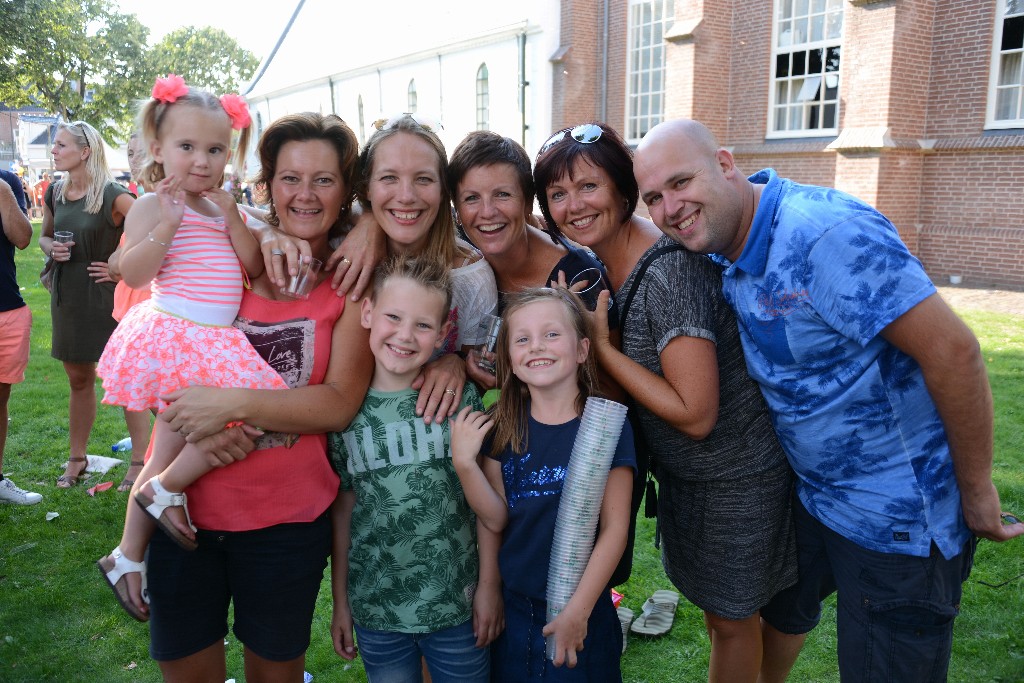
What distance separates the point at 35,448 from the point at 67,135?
2.77m

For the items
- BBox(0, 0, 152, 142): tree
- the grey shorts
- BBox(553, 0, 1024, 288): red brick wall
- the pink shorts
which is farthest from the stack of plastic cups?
BBox(0, 0, 152, 142): tree

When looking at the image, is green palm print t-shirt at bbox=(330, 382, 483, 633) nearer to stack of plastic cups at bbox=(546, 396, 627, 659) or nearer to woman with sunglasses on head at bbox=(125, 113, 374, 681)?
woman with sunglasses on head at bbox=(125, 113, 374, 681)

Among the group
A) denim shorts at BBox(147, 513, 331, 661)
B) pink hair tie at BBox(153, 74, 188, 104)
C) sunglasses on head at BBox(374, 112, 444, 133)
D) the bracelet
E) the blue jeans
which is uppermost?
pink hair tie at BBox(153, 74, 188, 104)

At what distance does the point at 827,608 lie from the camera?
161 inches

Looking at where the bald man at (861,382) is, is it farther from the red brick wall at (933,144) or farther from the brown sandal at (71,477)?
the red brick wall at (933,144)

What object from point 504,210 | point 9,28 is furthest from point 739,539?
point 9,28

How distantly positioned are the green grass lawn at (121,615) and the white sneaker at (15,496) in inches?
3.2

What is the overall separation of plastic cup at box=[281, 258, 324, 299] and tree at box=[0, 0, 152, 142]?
76.8 ft

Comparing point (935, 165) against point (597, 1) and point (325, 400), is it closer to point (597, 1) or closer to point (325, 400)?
point (597, 1)

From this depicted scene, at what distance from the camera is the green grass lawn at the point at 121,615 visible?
3494 millimetres

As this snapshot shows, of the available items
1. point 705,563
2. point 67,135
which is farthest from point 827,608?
point 67,135

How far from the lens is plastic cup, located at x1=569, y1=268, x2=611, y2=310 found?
8.79ft

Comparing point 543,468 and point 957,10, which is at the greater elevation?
point 957,10

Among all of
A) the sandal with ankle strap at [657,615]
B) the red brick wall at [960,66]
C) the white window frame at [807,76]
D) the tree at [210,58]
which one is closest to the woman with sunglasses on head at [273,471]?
the sandal with ankle strap at [657,615]
